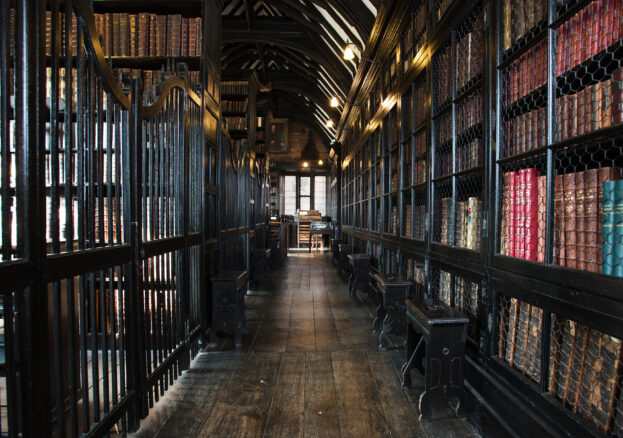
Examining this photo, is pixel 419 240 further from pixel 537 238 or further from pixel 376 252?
pixel 376 252

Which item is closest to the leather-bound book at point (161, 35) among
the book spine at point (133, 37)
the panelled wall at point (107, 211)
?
the panelled wall at point (107, 211)

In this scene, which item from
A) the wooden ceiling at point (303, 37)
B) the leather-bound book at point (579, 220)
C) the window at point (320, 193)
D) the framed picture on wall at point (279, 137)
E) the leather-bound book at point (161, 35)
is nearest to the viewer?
the leather-bound book at point (579, 220)

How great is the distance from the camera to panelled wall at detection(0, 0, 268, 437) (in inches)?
42.3

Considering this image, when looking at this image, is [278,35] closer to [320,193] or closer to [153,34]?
[153,34]

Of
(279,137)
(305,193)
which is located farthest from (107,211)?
(305,193)

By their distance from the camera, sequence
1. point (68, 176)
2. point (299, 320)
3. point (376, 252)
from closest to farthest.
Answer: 1. point (68, 176)
2. point (299, 320)
3. point (376, 252)

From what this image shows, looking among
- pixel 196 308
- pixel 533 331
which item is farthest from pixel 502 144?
pixel 196 308

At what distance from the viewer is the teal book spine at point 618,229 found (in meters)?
1.15

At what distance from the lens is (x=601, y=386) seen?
1230 millimetres

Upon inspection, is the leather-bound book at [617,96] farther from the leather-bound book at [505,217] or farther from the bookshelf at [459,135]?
the bookshelf at [459,135]

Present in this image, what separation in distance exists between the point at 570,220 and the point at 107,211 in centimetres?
219

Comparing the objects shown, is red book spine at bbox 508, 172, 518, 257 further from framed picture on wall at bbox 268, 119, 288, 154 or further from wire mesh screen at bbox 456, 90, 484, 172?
framed picture on wall at bbox 268, 119, 288, 154

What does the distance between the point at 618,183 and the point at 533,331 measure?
2.43ft

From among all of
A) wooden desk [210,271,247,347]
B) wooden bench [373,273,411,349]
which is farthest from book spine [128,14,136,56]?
wooden bench [373,273,411,349]
